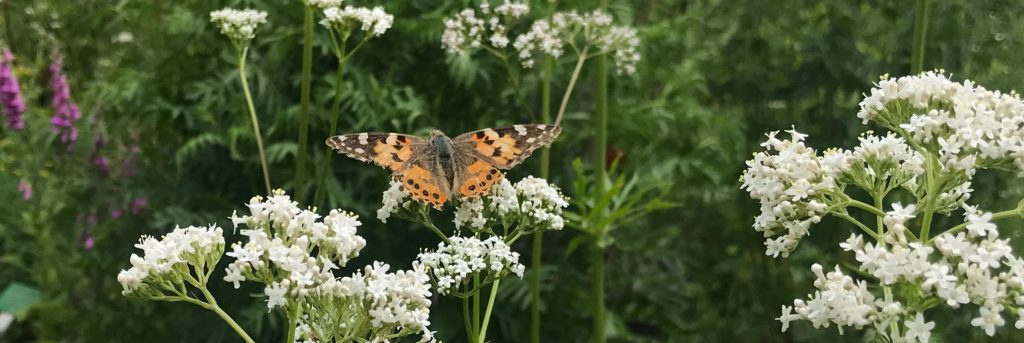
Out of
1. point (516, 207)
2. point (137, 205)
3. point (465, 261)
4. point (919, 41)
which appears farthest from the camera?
point (137, 205)

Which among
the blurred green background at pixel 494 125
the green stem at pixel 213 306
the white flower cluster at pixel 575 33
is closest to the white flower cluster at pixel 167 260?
the green stem at pixel 213 306

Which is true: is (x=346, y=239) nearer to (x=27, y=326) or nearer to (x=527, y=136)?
(x=527, y=136)

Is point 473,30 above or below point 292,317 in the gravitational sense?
above

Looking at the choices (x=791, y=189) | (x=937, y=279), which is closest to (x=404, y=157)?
(x=791, y=189)

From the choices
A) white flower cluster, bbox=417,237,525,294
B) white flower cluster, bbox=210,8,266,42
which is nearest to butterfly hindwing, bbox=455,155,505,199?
white flower cluster, bbox=417,237,525,294

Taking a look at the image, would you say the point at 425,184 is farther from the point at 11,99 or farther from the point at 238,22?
the point at 11,99

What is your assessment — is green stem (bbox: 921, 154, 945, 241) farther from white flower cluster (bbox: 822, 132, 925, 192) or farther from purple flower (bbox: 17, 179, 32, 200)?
purple flower (bbox: 17, 179, 32, 200)

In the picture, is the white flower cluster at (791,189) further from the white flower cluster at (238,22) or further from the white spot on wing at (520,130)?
the white flower cluster at (238,22)
